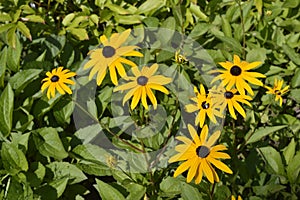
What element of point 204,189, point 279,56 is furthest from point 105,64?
point 279,56

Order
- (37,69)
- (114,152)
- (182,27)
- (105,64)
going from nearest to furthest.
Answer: (105,64), (114,152), (37,69), (182,27)

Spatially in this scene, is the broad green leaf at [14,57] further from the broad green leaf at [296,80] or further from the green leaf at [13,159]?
the broad green leaf at [296,80]

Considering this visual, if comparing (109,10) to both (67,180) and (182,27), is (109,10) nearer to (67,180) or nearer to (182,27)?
(182,27)

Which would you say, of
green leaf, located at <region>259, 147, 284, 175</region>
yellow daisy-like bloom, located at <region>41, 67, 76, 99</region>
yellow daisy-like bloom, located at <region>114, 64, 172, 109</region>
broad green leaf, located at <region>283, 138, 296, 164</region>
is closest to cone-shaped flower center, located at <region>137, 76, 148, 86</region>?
yellow daisy-like bloom, located at <region>114, 64, 172, 109</region>

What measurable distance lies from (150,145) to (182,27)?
0.57 metres

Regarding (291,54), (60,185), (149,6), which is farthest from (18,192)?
(291,54)

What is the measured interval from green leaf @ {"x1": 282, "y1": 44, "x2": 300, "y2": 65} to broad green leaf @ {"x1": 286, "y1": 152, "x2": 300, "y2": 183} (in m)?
0.51

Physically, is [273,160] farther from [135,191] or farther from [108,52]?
[108,52]

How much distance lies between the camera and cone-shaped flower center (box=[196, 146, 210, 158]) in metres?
1.36

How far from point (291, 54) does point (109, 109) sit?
2.50 feet

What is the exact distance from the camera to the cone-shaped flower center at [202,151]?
1362 mm

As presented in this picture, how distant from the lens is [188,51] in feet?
6.86

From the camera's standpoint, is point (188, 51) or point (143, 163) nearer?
point (143, 163)

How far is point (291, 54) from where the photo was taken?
2.12 m
